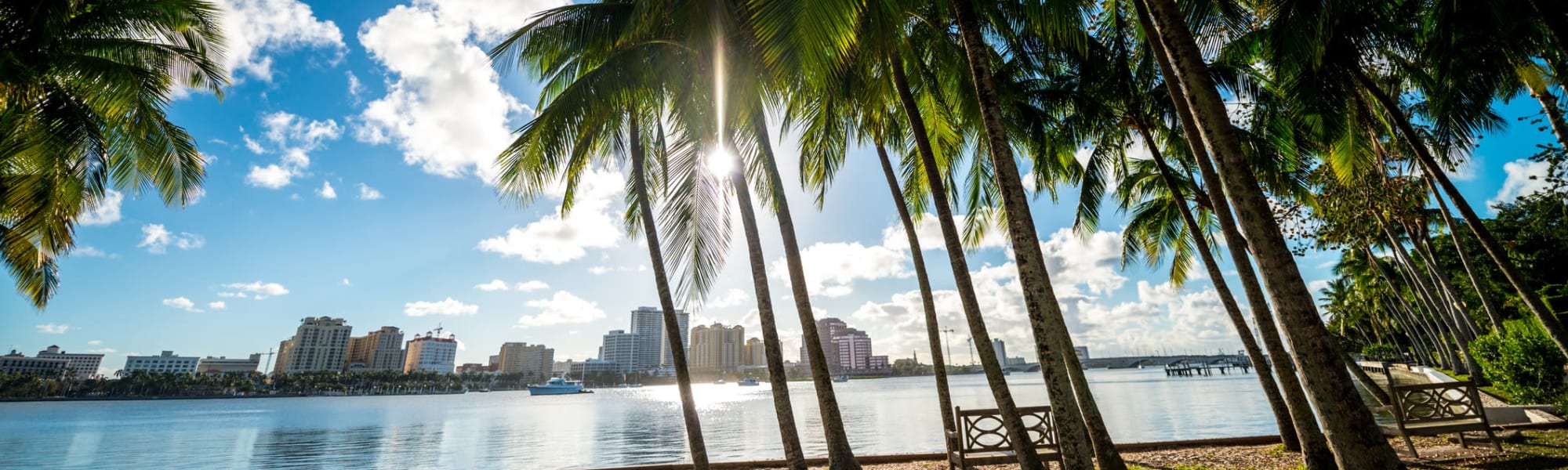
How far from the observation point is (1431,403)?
21.4 feet

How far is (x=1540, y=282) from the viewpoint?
21797 millimetres

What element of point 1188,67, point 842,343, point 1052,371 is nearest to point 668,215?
point 1052,371

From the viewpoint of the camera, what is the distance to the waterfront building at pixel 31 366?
94.2 m

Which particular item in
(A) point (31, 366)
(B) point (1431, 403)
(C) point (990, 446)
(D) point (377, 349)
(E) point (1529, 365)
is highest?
(D) point (377, 349)

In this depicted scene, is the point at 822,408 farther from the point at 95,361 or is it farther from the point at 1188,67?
the point at 95,361

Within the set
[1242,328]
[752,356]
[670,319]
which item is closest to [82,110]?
[670,319]

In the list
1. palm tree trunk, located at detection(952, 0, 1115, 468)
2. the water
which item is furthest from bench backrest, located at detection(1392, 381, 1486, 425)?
the water

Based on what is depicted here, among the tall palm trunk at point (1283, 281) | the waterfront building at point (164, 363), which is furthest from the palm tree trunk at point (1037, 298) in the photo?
the waterfront building at point (164, 363)

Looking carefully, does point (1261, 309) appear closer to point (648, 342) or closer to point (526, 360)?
point (648, 342)

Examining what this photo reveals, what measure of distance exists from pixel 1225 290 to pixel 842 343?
150m

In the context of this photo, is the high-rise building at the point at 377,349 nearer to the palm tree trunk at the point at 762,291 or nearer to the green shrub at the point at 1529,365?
the palm tree trunk at the point at 762,291

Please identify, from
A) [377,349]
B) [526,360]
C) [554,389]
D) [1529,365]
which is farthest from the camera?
[526,360]

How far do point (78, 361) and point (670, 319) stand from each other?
192520 mm

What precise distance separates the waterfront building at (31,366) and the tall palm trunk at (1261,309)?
492 feet
